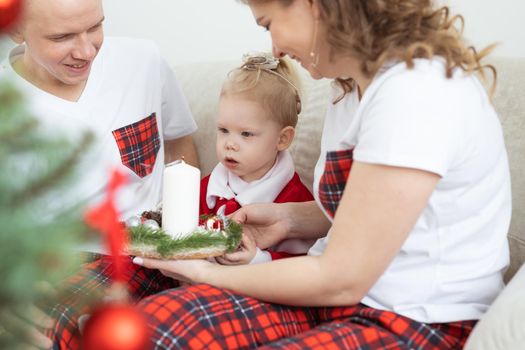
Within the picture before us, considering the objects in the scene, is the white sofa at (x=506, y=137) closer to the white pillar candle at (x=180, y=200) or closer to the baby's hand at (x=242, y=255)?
the baby's hand at (x=242, y=255)

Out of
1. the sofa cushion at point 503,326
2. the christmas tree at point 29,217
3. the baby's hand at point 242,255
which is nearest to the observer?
the christmas tree at point 29,217

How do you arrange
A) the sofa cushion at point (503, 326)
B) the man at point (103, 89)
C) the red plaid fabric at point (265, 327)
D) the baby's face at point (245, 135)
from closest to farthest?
the sofa cushion at point (503, 326) → the red plaid fabric at point (265, 327) → the man at point (103, 89) → the baby's face at point (245, 135)

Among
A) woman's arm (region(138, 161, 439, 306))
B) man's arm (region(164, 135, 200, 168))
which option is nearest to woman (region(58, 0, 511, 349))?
woman's arm (region(138, 161, 439, 306))

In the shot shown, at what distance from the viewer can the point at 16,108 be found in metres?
0.61

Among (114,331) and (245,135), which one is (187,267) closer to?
(245,135)

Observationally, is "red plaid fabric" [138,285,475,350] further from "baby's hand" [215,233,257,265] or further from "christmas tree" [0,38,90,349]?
"christmas tree" [0,38,90,349]

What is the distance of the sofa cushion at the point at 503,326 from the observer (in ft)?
3.46

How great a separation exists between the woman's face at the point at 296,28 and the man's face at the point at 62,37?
0.51 m

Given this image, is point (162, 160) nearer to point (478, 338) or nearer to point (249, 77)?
point (249, 77)

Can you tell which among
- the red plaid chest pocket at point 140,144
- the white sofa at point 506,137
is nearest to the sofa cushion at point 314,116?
the white sofa at point 506,137

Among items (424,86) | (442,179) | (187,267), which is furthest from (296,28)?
(187,267)

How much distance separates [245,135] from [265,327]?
621 millimetres

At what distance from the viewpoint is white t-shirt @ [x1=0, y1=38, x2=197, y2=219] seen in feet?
5.59

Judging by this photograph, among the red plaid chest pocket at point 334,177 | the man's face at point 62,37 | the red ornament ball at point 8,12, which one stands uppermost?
the red ornament ball at point 8,12
